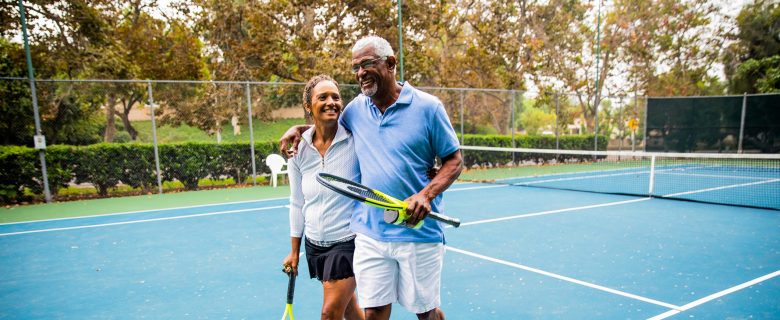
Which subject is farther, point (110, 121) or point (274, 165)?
point (110, 121)

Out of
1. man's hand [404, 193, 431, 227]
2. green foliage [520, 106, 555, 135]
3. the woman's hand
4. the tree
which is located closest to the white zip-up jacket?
the woman's hand

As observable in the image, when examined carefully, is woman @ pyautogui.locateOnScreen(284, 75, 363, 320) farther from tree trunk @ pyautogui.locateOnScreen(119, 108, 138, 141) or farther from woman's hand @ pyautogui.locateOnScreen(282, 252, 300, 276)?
tree trunk @ pyautogui.locateOnScreen(119, 108, 138, 141)

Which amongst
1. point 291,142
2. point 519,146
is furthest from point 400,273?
point 519,146

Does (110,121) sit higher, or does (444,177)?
(110,121)

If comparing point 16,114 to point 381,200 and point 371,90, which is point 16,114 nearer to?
point 371,90

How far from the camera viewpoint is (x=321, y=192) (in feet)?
9.88

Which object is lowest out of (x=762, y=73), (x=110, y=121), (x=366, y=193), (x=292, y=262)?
(x=292, y=262)

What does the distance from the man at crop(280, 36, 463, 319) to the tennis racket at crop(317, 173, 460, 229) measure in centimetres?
17

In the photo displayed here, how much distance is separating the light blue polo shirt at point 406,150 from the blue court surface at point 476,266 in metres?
1.84

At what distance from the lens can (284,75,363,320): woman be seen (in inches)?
115

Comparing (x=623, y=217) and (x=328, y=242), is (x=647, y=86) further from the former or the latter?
(x=328, y=242)

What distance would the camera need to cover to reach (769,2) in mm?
24797

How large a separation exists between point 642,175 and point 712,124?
7.39 meters

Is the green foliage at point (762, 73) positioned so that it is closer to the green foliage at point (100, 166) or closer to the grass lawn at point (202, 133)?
the grass lawn at point (202, 133)
